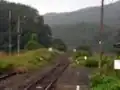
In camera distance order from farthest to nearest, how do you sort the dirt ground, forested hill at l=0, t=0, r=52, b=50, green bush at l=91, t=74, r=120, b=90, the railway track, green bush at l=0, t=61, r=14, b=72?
forested hill at l=0, t=0, r=52, b=50 → green bush at l=0, t=61, r=14, b=72 → the dirt ground → the railway track → green bush at l=91, t=74, r=120, b=90

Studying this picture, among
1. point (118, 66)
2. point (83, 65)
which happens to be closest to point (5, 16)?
point (83, 65)

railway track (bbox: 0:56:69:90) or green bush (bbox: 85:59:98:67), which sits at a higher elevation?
railway track (bbox: 0:56:69:90)

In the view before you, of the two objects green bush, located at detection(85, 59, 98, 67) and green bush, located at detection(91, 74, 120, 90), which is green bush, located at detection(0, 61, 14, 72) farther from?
green bush, located at detection(91, 74, 120, 90)

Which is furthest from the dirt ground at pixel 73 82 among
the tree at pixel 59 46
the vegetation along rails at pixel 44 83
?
the tree at pixel 59 46

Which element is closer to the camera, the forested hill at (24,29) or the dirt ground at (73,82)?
the dirt ground at (73,82)

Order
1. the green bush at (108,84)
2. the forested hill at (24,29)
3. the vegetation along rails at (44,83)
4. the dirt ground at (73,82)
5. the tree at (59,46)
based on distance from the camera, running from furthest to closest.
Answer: the tree at (59,46), the forested hill at (24,29), the dirt ground at (73,82), the vegetation along rails at (44,83), the green bush at (108,84)

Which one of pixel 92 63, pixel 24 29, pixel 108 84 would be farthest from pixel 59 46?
pixel 108 84

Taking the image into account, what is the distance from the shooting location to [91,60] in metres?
55.8

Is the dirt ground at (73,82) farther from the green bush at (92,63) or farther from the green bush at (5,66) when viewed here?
the green bush at (92,63)

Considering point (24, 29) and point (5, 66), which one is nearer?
point (5, 66)

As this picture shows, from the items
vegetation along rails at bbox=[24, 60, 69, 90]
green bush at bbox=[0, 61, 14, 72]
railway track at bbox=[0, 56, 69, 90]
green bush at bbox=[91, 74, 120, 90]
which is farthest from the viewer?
green bush at bbox=[0, 61, 14, 72]

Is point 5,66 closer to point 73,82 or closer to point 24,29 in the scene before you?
point 73,82

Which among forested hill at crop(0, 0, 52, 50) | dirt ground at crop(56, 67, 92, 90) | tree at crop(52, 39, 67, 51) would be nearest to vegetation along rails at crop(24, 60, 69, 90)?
dirt ground at crop(56, 67, 92, 90)

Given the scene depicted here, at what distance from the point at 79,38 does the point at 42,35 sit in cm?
7380
